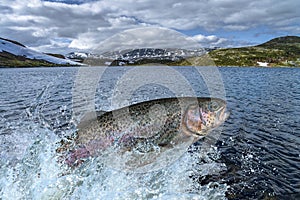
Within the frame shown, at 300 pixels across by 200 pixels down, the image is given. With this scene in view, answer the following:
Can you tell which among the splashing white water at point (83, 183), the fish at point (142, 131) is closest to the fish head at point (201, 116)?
the fish at point (142, 131)

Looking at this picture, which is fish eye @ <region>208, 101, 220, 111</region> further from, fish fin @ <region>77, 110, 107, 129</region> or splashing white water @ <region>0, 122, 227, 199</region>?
fish fin @ <region>77, 110, 107, 129</region>

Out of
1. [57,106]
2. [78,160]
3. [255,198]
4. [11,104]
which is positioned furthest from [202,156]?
[11,104]

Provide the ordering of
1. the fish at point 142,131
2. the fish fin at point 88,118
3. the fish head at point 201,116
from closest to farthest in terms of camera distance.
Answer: the fish at point 142,131, the fish fin at point 88,118, the fish head at point 201,116

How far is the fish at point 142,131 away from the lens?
7344mm

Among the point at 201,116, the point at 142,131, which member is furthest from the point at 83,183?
the point at 201,116

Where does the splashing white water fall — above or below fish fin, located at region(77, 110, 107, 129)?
below

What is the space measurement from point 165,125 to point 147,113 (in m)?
0.76

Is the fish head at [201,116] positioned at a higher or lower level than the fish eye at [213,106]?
lower

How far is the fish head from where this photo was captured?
8305 millimetres

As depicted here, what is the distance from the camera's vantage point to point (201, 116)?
8.30m

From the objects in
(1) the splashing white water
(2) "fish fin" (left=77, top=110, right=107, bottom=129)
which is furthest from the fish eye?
(2) "fish fin" (left=77, top=110, right=107, bottom=129)

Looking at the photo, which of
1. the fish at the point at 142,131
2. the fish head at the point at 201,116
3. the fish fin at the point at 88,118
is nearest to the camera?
the fish at the point at 142,131

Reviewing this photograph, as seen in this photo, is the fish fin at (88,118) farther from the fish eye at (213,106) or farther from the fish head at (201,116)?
the fish eye at (213,106)

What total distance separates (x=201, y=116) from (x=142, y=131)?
2.07 m
